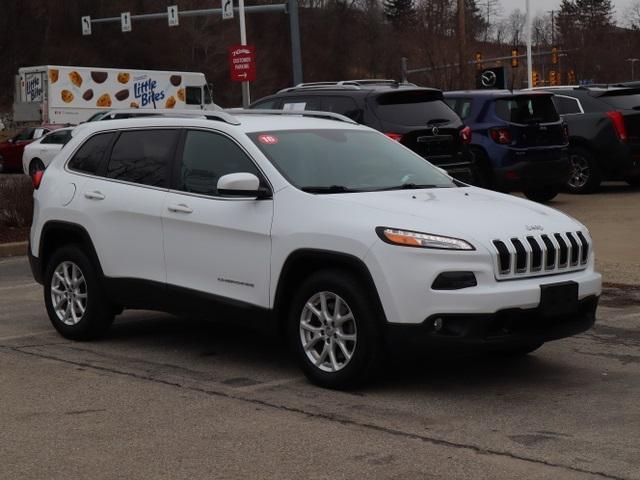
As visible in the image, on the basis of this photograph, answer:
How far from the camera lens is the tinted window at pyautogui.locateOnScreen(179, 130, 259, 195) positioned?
7.46 metres

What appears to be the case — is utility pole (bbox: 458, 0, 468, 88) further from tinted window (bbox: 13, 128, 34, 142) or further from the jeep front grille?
the jeep front grille

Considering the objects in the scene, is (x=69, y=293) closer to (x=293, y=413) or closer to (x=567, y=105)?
(x=293, y=413)

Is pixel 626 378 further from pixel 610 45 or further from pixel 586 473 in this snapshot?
pixel 610 45

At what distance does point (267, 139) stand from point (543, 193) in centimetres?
1135

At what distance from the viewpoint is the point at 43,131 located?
117 feet

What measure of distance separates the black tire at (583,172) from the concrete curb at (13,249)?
9080 millimetres

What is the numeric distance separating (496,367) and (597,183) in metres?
12.0

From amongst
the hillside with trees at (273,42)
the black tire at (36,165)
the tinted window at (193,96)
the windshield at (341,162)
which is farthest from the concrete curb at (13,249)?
the hillside with trees at (273,42)

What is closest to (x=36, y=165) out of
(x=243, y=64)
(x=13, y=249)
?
(x=243, y=64)

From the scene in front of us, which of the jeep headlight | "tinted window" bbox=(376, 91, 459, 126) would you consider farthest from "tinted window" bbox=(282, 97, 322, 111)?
the jeep headlight

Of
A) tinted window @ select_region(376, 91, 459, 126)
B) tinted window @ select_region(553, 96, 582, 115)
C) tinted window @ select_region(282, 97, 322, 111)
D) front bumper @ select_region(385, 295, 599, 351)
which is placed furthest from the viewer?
tinted window @ select_region(553, 96, 582, 115)

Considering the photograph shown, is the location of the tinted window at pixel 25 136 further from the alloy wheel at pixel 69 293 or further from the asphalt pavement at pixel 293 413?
the asphalt pavement at pixel 293 413

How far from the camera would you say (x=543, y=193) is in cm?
1814

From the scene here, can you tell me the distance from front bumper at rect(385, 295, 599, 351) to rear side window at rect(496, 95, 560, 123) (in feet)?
34.2
